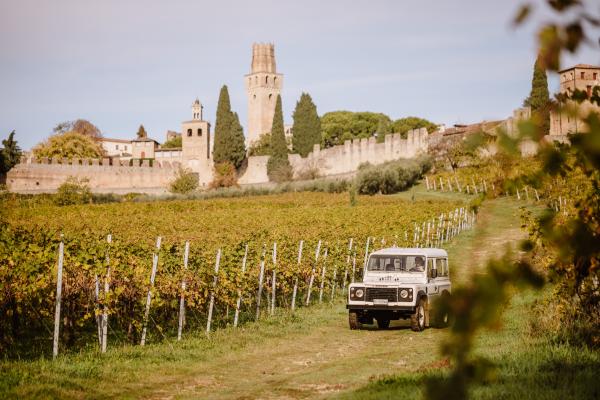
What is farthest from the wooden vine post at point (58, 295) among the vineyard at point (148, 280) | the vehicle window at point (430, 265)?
the vehicle window at point (430, 265)

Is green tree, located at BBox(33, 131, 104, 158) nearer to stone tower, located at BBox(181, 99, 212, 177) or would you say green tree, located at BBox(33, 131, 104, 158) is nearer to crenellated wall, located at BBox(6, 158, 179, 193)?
crenellated wall, located at BBox(6, 158, 179, 193)

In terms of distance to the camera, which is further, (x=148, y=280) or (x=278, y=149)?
(x=278, y=149)

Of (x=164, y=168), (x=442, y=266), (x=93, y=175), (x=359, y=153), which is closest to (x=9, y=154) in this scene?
(x=93, y=175)

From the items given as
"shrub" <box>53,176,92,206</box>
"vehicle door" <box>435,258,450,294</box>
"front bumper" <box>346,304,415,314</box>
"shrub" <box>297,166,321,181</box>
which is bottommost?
"front bumper" <box>346,304,415,314</box>

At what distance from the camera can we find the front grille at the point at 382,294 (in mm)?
14539

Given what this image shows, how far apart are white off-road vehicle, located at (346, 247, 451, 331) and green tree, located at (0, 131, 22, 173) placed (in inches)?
3127

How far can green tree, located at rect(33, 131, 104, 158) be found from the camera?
101 metres

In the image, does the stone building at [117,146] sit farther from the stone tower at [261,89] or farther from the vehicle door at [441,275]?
the vehicle door at [441,275]

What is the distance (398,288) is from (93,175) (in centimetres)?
8150

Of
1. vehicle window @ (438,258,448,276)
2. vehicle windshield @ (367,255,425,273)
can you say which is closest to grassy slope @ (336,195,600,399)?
vehicle windshield @ (367,255,425,273)

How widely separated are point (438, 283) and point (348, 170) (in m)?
63.1

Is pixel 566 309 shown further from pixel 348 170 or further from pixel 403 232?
pixel 348 170

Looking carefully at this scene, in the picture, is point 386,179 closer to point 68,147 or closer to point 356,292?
point 356,292

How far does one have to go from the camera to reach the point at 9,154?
285ft
